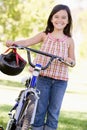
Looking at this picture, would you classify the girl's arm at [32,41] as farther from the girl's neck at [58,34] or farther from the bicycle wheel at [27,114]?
the bicycle wheel at [27,114]

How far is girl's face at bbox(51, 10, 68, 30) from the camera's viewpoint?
599 centimetres

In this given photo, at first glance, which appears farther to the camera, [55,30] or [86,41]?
[86,41]

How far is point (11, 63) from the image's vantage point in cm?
551

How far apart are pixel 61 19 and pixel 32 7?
48.9ft

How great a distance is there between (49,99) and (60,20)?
898mm

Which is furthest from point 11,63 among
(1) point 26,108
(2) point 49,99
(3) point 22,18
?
(3) point 22,18

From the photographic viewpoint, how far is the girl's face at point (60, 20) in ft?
19.7

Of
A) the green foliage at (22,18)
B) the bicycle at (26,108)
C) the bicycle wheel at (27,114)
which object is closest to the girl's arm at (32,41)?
the bicycle at (26,108)

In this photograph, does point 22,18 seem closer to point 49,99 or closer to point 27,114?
point 49,99

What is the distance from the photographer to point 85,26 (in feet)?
171

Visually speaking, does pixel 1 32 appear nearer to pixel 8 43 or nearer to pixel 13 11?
pixel 13 11

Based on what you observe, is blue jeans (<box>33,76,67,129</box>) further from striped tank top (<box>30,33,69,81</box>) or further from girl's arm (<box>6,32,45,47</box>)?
girl's arm (<box>6,32,45,47</box>)

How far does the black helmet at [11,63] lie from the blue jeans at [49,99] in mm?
576

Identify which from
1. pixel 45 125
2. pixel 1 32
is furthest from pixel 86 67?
Answer: pixel 45 125
